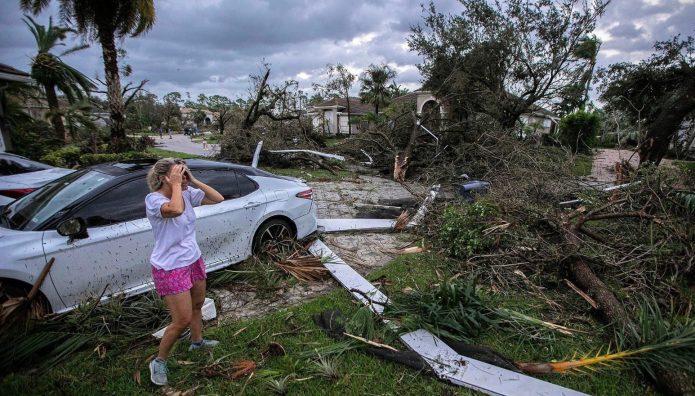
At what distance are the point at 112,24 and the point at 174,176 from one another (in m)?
13.1

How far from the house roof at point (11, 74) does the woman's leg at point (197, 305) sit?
15890 mm

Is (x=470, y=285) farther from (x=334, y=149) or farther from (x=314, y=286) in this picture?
(x=334, y=149)

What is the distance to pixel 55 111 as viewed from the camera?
17.8 meters

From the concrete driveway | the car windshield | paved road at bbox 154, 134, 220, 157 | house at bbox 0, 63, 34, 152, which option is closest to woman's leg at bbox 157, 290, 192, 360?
the concrete driveway

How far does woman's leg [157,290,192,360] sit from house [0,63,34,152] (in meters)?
15.6

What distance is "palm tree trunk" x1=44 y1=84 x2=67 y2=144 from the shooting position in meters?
18.2

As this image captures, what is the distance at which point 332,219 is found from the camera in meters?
6.84

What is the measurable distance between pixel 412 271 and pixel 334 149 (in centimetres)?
1185

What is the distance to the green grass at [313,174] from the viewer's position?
11883 millimetres

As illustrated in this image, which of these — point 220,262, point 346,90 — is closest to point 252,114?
point 220,262

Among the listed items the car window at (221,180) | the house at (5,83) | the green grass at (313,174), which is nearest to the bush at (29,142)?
the house at (5,83)

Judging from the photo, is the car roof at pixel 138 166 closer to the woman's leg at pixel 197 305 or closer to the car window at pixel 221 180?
the car window at pixel 221 180

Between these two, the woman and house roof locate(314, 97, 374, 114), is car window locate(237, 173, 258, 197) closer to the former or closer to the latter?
the woman

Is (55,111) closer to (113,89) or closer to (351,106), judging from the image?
(113,89)
